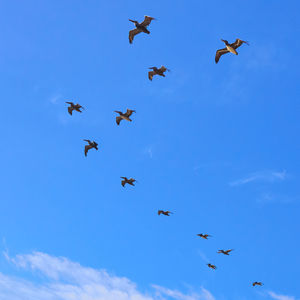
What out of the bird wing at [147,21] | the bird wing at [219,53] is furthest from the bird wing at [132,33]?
the bird wing at [219,53]

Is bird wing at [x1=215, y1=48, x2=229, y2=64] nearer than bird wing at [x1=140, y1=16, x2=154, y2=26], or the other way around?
bird wing at [x1=140, y1=16, x2=154, y2=26]

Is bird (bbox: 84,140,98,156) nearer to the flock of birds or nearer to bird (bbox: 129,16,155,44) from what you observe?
the flock of birds

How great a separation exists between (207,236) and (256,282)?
13.1 metres

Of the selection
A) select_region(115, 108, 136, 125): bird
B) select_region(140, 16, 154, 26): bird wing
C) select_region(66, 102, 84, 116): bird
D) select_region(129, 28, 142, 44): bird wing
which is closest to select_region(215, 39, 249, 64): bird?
select_region(140, 16, 154, 26): bird wing

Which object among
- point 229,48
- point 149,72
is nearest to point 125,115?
point 149,72

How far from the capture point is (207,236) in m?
44.5

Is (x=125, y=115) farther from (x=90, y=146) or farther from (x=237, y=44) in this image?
(x=237, y=44)

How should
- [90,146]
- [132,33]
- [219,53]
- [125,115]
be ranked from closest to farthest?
[219,53]
[132,33]
[125,115]
[90,146]

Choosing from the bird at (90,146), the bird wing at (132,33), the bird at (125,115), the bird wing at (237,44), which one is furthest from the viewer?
the bird at (90,146)

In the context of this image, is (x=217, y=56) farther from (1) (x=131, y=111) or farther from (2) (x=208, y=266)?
(2) (x=208, y=266)

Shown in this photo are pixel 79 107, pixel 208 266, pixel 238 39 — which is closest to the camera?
pixel 238 39

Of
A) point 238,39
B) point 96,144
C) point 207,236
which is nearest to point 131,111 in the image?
point 96,144

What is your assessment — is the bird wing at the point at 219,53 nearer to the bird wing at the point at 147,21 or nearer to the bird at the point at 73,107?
the bird wing at the point at 147,21

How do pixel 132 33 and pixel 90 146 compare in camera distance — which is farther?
pixel 90 146
